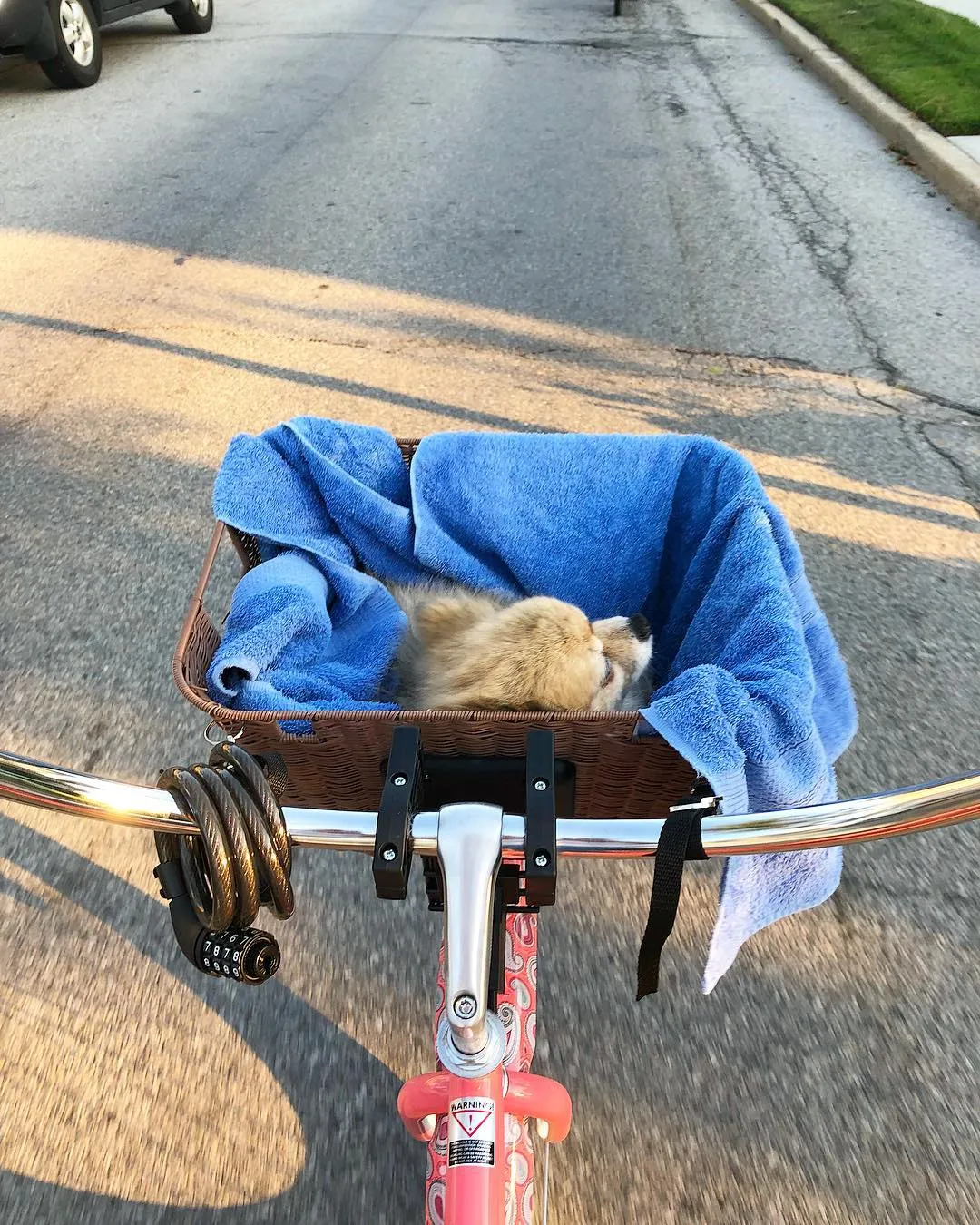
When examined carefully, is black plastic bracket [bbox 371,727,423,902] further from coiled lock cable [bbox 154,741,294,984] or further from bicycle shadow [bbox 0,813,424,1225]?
bicycle shadow [bbox 0,813,424,1225]

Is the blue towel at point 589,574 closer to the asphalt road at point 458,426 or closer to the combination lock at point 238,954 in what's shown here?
the combination lock at point 238,954

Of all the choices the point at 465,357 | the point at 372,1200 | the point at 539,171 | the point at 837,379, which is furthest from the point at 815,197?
the point at 372,1200

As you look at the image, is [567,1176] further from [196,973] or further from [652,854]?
[652,854]

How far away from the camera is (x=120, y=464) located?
3674 millimetres

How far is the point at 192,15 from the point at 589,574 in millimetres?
11097

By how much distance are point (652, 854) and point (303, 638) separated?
0.96 m

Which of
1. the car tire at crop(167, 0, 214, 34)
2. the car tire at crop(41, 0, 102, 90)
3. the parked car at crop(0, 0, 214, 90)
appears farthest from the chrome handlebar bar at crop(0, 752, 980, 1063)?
the car tire at crop(167, 0, 214, 34)

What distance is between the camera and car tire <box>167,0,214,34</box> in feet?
33.5

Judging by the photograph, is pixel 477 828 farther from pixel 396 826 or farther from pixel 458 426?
pixel 458 426

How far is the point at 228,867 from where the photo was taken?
33.7 inches

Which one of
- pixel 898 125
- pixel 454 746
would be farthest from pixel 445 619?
pixel 898 125

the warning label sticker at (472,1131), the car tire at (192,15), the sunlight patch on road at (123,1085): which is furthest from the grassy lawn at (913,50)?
the warning label sticker at (472,1131)

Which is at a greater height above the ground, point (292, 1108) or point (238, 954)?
point (238, 954)

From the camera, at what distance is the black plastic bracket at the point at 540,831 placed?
0.88 m
